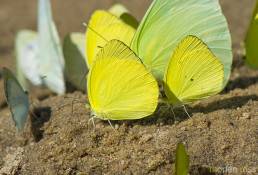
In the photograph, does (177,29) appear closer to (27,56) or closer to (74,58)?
(74,58)

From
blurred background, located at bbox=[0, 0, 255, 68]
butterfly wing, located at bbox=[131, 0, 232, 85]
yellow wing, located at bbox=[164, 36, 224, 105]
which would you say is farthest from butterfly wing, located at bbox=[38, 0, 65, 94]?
yellow wing, located at bbox=[164, 36, 224, 105]

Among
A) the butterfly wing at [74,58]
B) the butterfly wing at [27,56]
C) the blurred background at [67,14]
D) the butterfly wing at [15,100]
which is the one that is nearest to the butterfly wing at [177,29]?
the butterfly wing at [15,100]

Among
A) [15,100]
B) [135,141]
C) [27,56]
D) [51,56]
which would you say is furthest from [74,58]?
[135,141]

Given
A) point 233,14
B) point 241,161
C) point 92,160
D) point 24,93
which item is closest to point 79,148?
point 92,160

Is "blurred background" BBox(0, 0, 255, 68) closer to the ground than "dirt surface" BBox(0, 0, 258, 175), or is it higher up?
closer to the ground

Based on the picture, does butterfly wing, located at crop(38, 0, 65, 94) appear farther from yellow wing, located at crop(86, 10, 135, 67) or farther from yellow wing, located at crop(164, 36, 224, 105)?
yellow wing, located at crop(164, 36, 224, 105)
